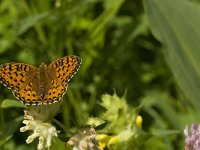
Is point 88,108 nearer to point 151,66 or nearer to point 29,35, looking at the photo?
point 29,35

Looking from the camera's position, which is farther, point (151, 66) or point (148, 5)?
point (151, 66)

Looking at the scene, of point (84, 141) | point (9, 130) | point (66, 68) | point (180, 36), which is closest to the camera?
point (84, 141)

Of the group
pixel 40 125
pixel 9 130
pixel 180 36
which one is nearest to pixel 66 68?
pixel 40 125

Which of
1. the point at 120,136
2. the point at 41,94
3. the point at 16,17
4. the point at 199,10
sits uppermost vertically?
the point at 16,17

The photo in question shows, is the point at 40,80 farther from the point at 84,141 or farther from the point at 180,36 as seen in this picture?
the point at 180,36

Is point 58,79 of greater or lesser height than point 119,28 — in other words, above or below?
below

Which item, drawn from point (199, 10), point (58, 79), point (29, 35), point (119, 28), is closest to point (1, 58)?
point (29, 35)

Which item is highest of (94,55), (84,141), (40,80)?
(94,55)
